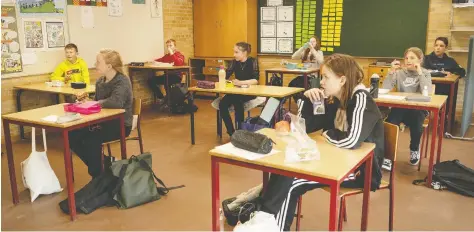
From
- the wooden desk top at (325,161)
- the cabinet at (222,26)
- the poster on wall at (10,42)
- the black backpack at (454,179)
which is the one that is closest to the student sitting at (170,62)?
the cabinet at (222,26)

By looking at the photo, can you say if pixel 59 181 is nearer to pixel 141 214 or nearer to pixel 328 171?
pixel 141 214

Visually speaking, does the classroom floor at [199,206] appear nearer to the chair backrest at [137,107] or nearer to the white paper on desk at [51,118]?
the chair backrest at [137,107]

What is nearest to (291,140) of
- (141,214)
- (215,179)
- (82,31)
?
(215,179)

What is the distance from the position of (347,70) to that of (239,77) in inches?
115

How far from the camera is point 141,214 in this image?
306 cm

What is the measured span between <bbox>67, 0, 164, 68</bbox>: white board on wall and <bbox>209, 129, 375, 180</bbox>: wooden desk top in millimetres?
4536

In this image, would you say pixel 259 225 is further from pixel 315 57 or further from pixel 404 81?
pixel 315 57

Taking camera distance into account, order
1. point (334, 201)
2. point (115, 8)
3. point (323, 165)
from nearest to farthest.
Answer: point (334, 201), point (323, 165), point (115, 8)

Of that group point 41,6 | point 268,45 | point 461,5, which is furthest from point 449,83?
point 41,6

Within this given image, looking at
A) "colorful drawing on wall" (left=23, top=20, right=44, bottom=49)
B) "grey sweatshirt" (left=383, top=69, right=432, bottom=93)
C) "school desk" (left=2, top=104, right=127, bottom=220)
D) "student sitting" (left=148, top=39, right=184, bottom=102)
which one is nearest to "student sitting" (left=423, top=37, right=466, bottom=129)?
"grey sweatshirt" (left=383, top=69, right=432, bottom=93)

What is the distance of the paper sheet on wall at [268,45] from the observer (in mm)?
7672

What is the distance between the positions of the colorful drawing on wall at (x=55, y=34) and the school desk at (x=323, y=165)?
168 inches

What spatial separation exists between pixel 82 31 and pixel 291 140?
15.1ft

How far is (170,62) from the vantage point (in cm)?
709
